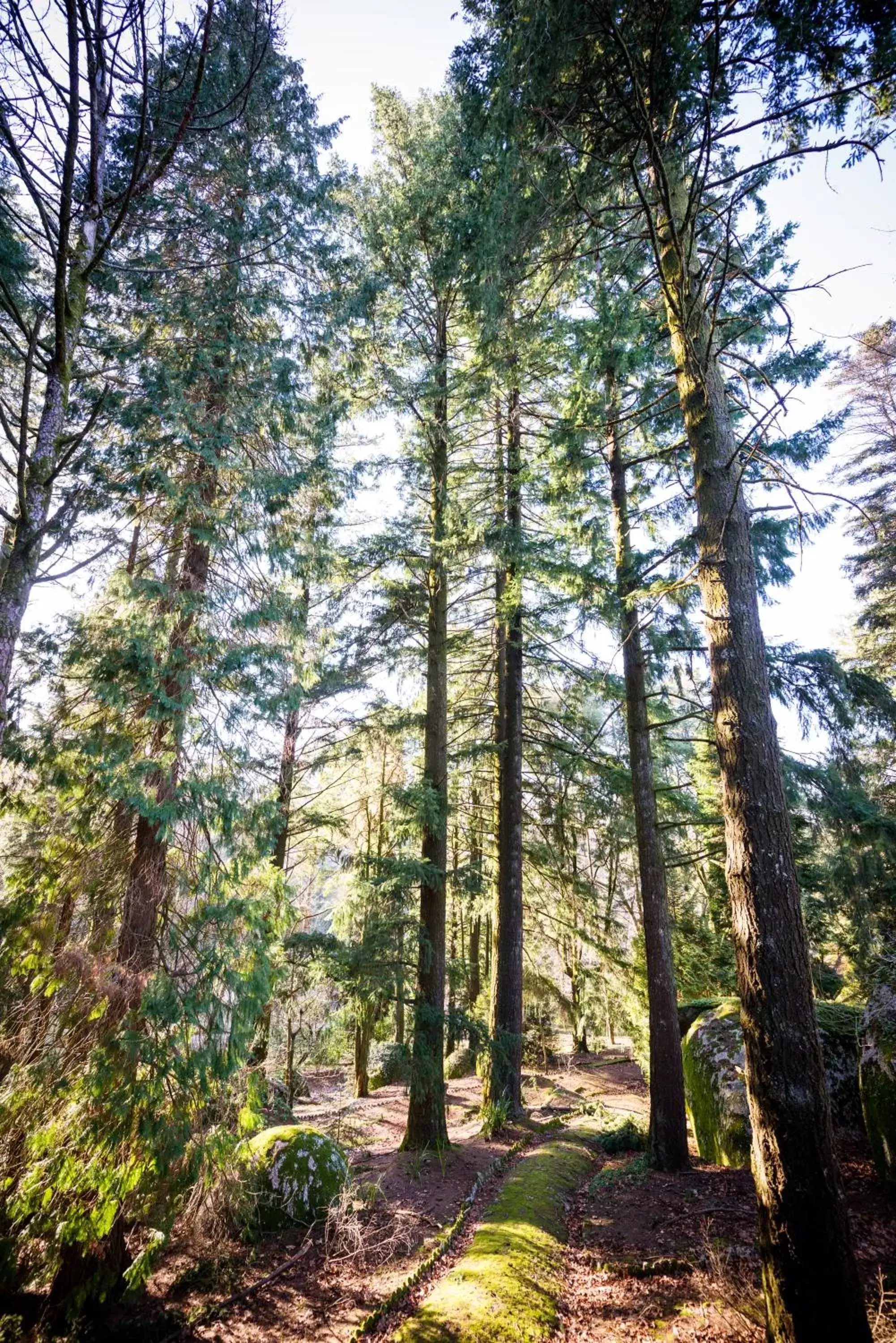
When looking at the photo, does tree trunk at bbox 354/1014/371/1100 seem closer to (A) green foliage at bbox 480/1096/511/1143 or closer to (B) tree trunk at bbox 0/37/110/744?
(A) green foliage at bbox 480/1096/511/1143

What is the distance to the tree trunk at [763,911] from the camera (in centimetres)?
291

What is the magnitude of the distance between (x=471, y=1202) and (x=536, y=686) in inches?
350

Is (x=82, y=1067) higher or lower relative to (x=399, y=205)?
lower

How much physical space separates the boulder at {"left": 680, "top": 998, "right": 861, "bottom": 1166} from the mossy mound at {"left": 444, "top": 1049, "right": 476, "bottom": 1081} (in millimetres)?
11217

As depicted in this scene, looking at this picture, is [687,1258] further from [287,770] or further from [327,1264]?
[287,770]

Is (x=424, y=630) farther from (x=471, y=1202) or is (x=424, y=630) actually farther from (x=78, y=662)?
(x=471, y=1202)

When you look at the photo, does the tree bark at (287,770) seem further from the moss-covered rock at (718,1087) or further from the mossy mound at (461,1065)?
the mossy mound at (461,1065)

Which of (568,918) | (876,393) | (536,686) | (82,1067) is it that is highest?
(876,393)

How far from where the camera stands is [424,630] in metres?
10.5

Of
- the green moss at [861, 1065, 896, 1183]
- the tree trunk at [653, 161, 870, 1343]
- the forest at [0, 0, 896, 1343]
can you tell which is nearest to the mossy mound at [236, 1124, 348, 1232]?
the forest at [0, 0, 896, 1343]

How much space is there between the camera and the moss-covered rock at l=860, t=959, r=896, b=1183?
4.70 metres

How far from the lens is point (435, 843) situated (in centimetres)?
902

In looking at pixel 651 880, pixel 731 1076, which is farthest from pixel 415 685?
pixel 731 1076

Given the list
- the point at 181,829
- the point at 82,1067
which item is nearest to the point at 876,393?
the point at 181,829
